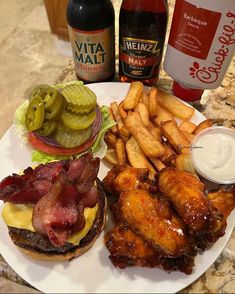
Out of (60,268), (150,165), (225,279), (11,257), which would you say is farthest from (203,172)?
(11,257)

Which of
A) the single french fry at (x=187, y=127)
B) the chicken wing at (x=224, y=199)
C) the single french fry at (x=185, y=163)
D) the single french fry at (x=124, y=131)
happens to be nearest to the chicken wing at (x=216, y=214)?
the chicken wing at (x=224, y=199)

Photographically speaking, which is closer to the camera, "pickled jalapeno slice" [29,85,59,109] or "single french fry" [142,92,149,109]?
"pickled jalapeno slice" [29,85,59,109]

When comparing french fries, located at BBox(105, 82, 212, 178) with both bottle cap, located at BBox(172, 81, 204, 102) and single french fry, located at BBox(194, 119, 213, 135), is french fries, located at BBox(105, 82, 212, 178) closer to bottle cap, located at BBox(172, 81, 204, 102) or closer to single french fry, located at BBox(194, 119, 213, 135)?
single french fry, located at BBox(194, 119, 213, 135)

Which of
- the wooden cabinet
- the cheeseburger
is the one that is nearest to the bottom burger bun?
the cheeseburger

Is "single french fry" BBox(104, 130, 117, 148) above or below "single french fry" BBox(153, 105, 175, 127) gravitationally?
below

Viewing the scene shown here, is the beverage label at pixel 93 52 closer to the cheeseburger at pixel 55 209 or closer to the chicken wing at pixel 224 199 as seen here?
the cheeseburger at pixel 55 209

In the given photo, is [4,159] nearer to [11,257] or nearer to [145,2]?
[11,257]

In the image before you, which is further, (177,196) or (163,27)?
(163,27)
